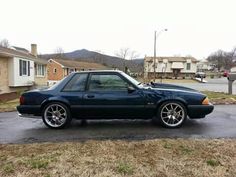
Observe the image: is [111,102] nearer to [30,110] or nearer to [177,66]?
[30,110]

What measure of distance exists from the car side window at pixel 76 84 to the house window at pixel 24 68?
18.4m

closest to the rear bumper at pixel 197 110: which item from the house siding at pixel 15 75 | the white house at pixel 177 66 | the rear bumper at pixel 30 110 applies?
the rear bumper at pixel 30 110

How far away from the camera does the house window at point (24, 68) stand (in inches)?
934

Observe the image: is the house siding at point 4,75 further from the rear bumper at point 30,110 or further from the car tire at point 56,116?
the car tire at point 56,116

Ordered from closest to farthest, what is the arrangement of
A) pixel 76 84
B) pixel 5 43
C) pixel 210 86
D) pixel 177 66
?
pixel 76 84
pixel 210 86
pixel 5 43
pixel 177 66

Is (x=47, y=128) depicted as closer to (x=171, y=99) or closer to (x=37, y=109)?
(x=37, y=109)

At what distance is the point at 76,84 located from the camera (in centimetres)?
659

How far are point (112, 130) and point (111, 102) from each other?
648 millimetres

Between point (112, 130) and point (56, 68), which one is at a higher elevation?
point (56, 68)

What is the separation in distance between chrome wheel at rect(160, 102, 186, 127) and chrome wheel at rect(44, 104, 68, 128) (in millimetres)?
2339

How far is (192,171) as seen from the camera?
371cm

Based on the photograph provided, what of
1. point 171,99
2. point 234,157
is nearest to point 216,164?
point 234,157

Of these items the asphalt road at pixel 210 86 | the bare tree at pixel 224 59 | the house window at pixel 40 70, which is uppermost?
the bare tree at pixel 224 59

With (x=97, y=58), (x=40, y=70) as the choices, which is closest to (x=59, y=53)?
(x=97, y=58)
